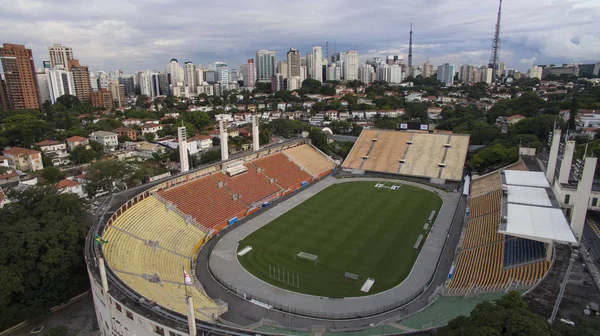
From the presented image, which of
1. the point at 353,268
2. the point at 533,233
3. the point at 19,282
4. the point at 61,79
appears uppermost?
the point at 61,79

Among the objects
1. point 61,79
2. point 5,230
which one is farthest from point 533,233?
point 61,79

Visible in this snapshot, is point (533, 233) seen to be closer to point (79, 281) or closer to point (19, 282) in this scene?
point (79, 281)

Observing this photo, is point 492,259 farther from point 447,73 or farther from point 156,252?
point 447,73

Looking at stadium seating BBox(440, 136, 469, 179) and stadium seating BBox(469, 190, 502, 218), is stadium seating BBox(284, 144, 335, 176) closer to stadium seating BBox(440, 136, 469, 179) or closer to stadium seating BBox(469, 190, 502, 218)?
stadium seating BBox(440, 136, 469, 179)

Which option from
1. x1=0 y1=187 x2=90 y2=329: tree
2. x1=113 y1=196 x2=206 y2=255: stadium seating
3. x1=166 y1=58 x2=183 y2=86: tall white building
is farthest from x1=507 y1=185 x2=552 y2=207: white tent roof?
x1=166 y1=58 x2=183 y2=86: tall white building

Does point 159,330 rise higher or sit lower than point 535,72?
lower

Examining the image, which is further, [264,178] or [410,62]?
[410,62]

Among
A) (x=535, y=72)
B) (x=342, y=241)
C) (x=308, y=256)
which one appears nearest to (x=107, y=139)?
(x=342, y=241)
